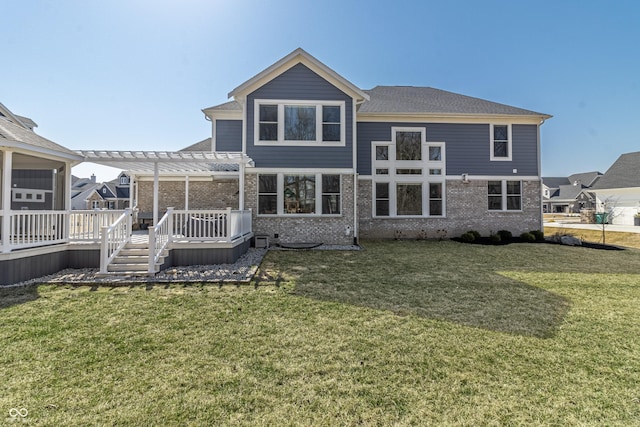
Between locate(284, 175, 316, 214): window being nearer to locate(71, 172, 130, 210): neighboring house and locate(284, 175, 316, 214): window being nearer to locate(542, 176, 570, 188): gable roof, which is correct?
locate(71, 172, 130, 210): neighboring house

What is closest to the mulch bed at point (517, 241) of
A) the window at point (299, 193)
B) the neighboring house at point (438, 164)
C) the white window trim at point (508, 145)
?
the neighboring house at point (438, 164)

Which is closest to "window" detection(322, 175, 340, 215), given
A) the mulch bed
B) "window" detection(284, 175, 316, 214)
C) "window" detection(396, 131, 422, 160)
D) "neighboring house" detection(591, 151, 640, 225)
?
"window" detection(284, 175, 316, 214)

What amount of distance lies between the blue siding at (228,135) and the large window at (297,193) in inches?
112

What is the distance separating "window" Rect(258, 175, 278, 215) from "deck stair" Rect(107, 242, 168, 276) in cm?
459

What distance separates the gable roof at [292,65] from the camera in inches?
436

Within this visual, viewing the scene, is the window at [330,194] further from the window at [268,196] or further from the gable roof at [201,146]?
the gable roof at [201,146]

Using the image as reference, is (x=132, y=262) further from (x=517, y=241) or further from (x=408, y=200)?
(x=517, y=241)

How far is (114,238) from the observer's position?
24.0ft

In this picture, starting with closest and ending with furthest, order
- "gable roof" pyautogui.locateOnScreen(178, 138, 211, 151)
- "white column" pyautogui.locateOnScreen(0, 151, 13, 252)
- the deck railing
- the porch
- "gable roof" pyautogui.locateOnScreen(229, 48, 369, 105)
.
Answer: "white column" pyautogui.locateOnScreen(0, 151, 13, 252) → the porch → the deck railing → "gable roof" pyautogui.locateOnScreen(229, 48, 369, 105) → "gable roof" pyautogui.locateOnScreen(178, 138, 211, 151)

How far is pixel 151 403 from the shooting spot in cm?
245

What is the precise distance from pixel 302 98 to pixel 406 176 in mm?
6364

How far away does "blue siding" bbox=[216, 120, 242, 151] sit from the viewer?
13.1m

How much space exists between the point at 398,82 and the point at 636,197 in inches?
989

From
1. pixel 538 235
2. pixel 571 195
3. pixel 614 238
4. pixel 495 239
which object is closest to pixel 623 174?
pixel 614 238
